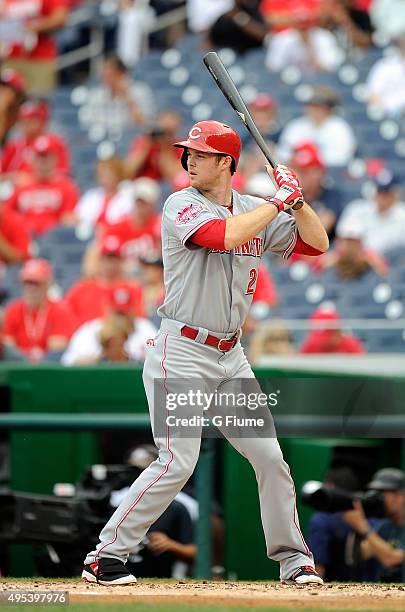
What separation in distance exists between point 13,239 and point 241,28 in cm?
334

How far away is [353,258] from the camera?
890 cm

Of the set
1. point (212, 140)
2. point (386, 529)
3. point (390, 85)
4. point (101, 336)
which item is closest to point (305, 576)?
point (386, 529)

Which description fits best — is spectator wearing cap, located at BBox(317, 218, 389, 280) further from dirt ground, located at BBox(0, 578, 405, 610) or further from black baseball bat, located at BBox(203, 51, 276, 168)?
dirt ground, located at BBox(0, 578, 405, 610)

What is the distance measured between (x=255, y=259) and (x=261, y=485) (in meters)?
0.74

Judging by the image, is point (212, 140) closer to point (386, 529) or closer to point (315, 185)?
point (386, 529)

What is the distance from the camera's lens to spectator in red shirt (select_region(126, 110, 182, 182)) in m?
10.6

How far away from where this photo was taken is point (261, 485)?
14.1ft

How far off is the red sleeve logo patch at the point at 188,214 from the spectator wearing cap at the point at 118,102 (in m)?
7.95

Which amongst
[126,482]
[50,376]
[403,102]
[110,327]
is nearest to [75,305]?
[110,327]

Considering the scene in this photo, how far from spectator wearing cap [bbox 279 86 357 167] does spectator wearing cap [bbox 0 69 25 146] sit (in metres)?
2.77

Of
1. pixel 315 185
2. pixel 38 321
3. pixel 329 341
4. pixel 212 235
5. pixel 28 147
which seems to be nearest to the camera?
pixel 212 235

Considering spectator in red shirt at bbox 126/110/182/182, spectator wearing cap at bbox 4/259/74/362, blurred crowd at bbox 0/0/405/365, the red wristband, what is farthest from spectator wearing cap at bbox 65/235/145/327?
the red wristband

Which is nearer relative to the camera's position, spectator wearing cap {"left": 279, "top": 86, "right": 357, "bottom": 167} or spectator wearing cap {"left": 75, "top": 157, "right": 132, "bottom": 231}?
spectator wearing cap {"left": 75, "top": 157, "right": 132, "bottom": 231}

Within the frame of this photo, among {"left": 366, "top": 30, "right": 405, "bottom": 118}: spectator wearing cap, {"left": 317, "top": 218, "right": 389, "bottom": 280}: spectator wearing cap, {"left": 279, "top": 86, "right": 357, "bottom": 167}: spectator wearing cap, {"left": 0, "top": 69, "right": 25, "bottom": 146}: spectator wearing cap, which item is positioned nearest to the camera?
{"left": 317, "top": 218, "right": 389, "bottom": 280}: spectator wearing cap
